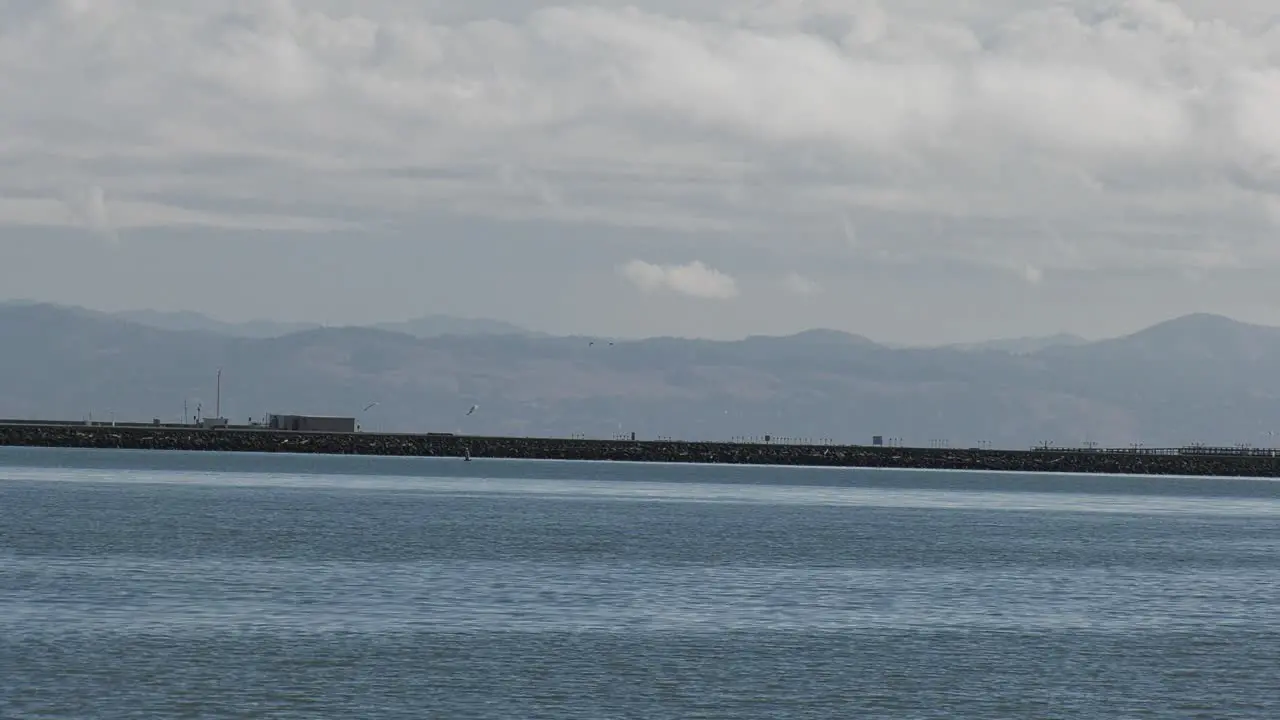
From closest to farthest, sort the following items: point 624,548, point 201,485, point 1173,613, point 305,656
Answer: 1. point 305,656
2. point 1173,613
3. point 624,548
4. point 201,485

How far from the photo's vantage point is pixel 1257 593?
251 feet

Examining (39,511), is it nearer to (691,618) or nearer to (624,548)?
(624,548)

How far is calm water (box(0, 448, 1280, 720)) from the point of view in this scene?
4453cm

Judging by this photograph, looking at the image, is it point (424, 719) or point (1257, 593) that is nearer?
point (424, 719)

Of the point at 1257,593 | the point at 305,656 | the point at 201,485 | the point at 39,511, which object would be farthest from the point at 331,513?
the point at 305,656

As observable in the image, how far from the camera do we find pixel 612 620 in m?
59.8

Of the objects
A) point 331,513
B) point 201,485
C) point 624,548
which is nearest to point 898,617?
point 624,548

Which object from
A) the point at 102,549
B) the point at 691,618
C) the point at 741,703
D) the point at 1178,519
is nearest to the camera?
the point at 741,703

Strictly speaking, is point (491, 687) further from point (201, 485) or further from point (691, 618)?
point (201, 485)

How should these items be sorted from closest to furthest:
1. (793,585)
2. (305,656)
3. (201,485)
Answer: (305,656)
(793,585)
(201,485)

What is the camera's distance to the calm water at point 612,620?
44531 millimetres

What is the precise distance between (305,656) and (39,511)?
73.8 metres

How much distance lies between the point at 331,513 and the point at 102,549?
41783 mm

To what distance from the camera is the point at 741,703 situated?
44.1 m
